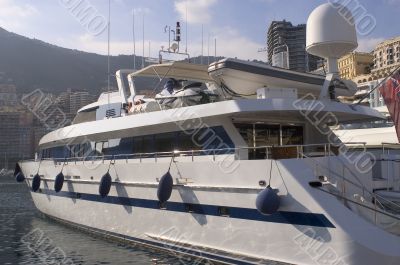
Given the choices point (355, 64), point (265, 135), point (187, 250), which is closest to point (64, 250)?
point (187, 250)

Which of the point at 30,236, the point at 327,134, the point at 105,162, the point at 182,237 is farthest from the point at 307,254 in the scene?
the point at 30,236

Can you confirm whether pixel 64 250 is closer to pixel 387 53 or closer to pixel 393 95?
pixel 393 95

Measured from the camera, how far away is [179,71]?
14633 mm

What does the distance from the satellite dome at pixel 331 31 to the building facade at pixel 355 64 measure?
76.6 meters

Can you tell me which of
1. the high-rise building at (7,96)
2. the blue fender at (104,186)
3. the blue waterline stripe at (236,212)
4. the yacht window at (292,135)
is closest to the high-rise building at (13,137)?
the high-rise building at (7,96)

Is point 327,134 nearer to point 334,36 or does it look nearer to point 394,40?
point 334,36

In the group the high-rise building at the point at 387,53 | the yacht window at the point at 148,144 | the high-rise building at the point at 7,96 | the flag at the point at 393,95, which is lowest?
the yacht window at the point at 148,144

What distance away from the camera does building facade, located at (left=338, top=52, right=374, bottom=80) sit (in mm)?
85619

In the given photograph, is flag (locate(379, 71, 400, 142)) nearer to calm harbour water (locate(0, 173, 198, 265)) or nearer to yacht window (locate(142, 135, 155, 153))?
yacht window (locate(142, 135, 155, 153))

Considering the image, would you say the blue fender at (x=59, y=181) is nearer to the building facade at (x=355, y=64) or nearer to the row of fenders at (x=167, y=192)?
the row of fenders at (x=167, y=192)

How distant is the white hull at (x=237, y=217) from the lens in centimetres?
773

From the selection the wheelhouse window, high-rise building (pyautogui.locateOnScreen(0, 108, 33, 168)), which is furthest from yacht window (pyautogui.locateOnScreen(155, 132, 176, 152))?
high-rise building (pyautogui.locateOnScreen(0, 108, 33, 168))

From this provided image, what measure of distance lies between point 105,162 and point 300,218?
7443 mm

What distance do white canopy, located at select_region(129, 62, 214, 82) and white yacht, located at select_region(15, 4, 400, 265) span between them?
4cm
